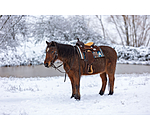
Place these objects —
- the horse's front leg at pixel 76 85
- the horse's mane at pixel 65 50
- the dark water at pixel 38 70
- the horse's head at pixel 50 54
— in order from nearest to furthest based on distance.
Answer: the horse's head at pixel 50 54
the horse's mane at pixel 65 50
the horse's front leg at pixel 76 85
the dark water at pixel 38 70

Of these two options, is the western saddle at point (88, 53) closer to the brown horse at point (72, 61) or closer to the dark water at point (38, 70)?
the brown horse at point (72, 61)

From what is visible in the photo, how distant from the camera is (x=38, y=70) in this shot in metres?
10.4

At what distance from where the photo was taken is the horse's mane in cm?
394

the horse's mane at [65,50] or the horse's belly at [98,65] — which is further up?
the horse's mane at [65,50]

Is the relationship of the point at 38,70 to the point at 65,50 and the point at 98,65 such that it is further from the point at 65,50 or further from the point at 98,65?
the point at 65,50

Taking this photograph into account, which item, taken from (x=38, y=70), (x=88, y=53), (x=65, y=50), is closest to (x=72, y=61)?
(x=65, y=50)

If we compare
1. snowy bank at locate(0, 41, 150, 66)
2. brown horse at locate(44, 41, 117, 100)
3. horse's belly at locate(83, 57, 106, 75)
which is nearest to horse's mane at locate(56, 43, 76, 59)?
brown horse at locate(44, 41, 117, 100)

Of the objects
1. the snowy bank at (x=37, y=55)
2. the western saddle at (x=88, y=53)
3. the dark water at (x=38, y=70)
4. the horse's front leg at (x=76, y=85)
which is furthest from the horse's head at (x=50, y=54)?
the snowy bank at (x=37, y=55)

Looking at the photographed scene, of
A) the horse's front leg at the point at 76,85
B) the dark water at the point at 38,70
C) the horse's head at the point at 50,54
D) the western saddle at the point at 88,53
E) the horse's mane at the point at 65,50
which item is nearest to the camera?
the horse's head at the point at 50,54

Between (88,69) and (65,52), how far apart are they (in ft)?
2.53

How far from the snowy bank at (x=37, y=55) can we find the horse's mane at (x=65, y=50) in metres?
6.70

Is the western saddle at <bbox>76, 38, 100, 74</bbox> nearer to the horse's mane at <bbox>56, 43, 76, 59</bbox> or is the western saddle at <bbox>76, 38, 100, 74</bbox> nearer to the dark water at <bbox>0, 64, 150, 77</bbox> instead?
the horse's mane at <bbox>56, 43, 76, 59</bbox>

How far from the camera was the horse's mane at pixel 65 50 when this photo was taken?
3.94 metres

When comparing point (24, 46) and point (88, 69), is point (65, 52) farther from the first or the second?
point (24, 46)
